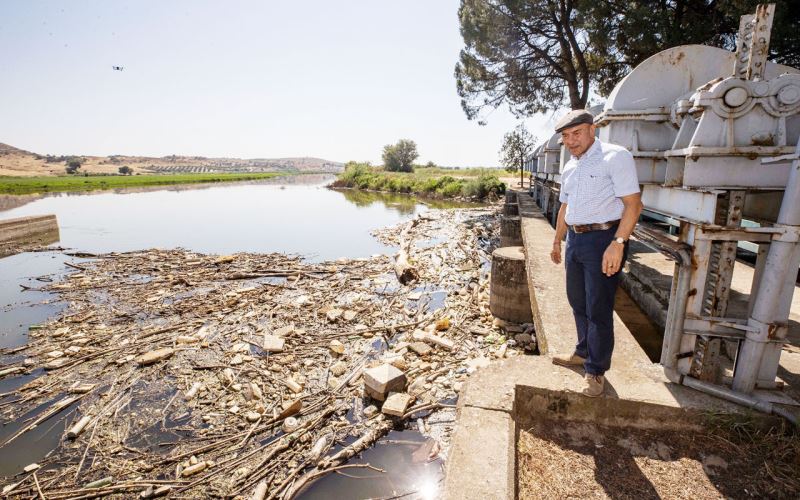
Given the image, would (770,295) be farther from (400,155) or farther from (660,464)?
(400,155)

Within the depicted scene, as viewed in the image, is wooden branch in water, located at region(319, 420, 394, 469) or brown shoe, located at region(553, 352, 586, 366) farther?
wooden branch in water, located at region(319, 420, 394, 469)

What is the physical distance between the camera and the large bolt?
6.59 ft

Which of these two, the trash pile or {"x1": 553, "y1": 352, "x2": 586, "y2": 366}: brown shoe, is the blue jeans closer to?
{"x1": 553, "y1": 352, "x2": 586, "y2": 366}: brown shoe

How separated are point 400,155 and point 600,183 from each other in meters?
62.0

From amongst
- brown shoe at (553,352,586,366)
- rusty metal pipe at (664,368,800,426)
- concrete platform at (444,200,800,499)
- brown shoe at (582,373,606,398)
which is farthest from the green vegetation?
brown shoe at (582,373,606,398)

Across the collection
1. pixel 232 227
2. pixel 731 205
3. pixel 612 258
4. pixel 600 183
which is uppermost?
pixel 600 183

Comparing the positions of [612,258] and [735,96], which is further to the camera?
[612,258]

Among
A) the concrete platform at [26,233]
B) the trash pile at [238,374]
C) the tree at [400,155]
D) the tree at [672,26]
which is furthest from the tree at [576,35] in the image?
the tree at [400,155]

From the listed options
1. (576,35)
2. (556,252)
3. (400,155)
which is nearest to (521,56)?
(576,35)

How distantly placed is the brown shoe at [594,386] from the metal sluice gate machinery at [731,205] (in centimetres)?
54

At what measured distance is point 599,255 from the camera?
2412mm

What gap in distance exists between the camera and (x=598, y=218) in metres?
2.38

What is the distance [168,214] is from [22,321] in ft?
68.6

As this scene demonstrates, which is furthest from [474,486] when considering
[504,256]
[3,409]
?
[3,409]
